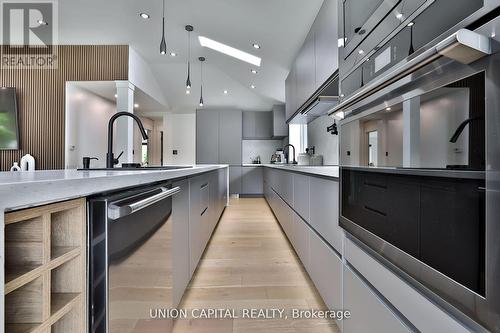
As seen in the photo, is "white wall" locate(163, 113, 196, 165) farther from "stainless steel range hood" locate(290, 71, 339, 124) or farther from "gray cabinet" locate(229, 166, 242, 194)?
"stainless steel range hood" locate(290, 71, 339, 124)

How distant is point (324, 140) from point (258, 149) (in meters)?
3.74

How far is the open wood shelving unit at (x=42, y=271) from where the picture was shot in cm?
40

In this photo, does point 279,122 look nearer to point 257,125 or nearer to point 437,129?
point 257,125

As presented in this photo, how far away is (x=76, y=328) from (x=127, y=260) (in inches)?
7.9

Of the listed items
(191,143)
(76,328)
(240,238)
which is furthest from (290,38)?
(191,143)

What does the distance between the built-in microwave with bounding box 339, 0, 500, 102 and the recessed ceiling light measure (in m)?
3.47

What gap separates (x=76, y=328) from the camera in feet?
1.66

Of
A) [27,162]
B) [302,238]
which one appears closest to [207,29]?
[302,238]

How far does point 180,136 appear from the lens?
24.8ft

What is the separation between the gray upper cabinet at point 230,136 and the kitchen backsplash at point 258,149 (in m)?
0.50

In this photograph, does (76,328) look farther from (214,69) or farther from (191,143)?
(191,143)
